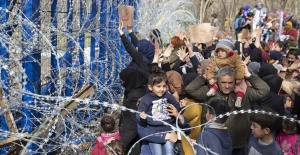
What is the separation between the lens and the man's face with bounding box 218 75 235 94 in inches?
172

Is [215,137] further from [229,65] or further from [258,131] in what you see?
[229,65]

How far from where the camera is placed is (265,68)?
5.74 meters

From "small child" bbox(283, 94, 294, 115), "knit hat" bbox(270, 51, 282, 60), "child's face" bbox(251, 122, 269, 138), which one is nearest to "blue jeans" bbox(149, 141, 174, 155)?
"child's face" bbox(251, 122, 269, 138)

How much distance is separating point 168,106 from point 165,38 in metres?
7.44

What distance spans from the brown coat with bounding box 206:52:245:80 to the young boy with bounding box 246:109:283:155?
2.40ft

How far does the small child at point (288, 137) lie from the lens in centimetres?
439

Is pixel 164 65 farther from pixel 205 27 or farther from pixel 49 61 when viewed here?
pixel 205 27

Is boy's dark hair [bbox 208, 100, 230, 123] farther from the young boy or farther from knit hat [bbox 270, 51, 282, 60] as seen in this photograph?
knit hat [bbox 270, 51, 282, 60]

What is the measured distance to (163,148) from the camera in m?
4.15

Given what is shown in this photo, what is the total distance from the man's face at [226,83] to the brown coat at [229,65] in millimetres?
198

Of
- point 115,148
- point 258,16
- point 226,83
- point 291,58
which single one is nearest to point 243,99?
point 226,83

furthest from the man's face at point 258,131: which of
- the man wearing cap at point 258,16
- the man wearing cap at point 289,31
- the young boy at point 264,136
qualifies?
the man wearing cap at point 258,16

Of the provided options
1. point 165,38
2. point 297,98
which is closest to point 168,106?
point 297,98

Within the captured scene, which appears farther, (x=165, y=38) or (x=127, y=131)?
(x=165, y=38)
